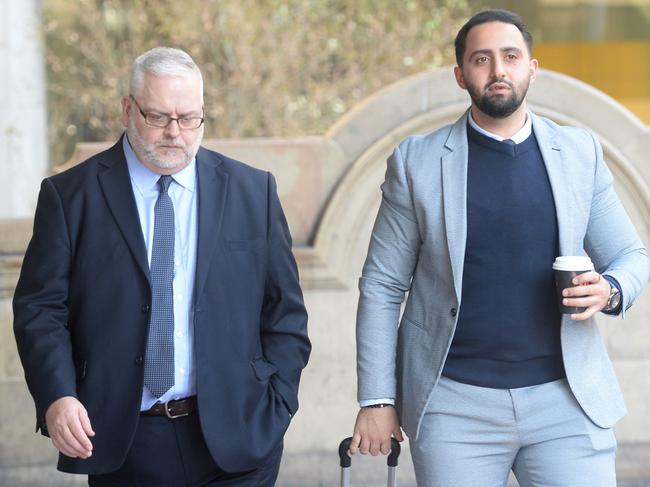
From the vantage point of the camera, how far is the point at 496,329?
327 cm

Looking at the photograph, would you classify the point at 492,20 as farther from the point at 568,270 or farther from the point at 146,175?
the point at 146,175

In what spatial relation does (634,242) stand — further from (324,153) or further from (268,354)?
(324,153)

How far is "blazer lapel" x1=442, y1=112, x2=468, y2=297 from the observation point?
326 centimetres

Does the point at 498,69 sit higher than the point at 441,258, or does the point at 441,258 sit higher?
the point at 498,69

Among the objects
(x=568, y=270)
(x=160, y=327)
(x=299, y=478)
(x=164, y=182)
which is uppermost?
(x=164, y=182)

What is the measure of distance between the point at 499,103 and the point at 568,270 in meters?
0.53

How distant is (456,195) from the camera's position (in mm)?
3312

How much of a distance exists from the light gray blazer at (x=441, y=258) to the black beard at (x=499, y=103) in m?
0.15

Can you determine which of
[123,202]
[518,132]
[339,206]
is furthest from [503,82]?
[339,206]

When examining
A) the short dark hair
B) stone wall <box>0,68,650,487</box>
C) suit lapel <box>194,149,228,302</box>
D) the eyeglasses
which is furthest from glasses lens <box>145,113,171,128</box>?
stone wall <box>0,68,650,487</box>

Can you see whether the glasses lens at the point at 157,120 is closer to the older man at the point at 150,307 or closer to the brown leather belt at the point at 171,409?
A: the older man at the point at 150,307

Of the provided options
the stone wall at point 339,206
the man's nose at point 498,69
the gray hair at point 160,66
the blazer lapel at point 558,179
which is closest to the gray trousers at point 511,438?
the blazer lapel at point 558,179

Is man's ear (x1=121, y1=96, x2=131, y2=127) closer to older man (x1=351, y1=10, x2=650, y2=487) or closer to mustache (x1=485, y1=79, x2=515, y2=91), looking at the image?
older man (x1=351, y1=10, x2=650, y2=487)

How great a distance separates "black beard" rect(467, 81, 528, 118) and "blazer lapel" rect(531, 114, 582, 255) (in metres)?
0.16
